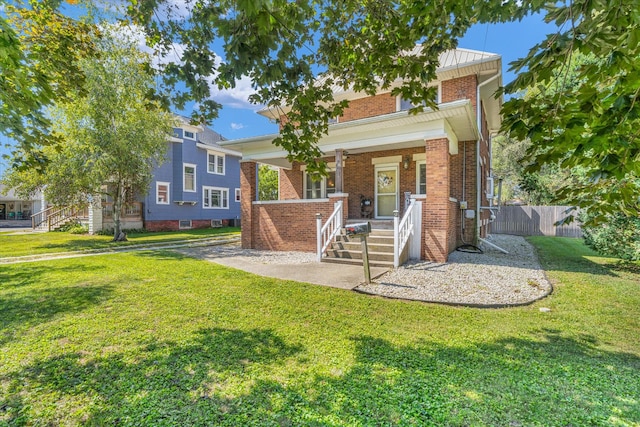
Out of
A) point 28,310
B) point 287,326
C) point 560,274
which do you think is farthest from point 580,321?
point 28,310

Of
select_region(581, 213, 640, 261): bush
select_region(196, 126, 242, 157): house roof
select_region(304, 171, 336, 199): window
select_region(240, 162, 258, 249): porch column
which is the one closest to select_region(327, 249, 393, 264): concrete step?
select_region(240, 162, 258, 249): porch column

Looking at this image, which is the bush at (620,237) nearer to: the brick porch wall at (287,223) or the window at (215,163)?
the brick porch wall at (287,223)

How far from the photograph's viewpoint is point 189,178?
22.1 meters

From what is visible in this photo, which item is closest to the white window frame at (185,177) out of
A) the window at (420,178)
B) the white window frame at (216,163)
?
the white window frame at (216,163)

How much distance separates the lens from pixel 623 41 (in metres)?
2.11

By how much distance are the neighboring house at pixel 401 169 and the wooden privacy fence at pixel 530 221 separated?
7.58 meters

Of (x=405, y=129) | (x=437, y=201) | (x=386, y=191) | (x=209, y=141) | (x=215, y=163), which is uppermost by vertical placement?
(x=209, y=141)

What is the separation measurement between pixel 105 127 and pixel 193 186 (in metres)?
10.1

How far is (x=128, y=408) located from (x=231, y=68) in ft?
10.3

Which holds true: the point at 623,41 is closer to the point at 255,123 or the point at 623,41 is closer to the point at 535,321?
the point at 535,321

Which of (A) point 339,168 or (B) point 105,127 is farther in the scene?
(B) point 105,127

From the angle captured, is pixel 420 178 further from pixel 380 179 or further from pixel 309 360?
pixel 309 360

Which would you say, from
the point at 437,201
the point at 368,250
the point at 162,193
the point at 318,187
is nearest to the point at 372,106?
the point at 318,187

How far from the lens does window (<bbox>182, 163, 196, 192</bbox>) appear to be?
71.2ft
